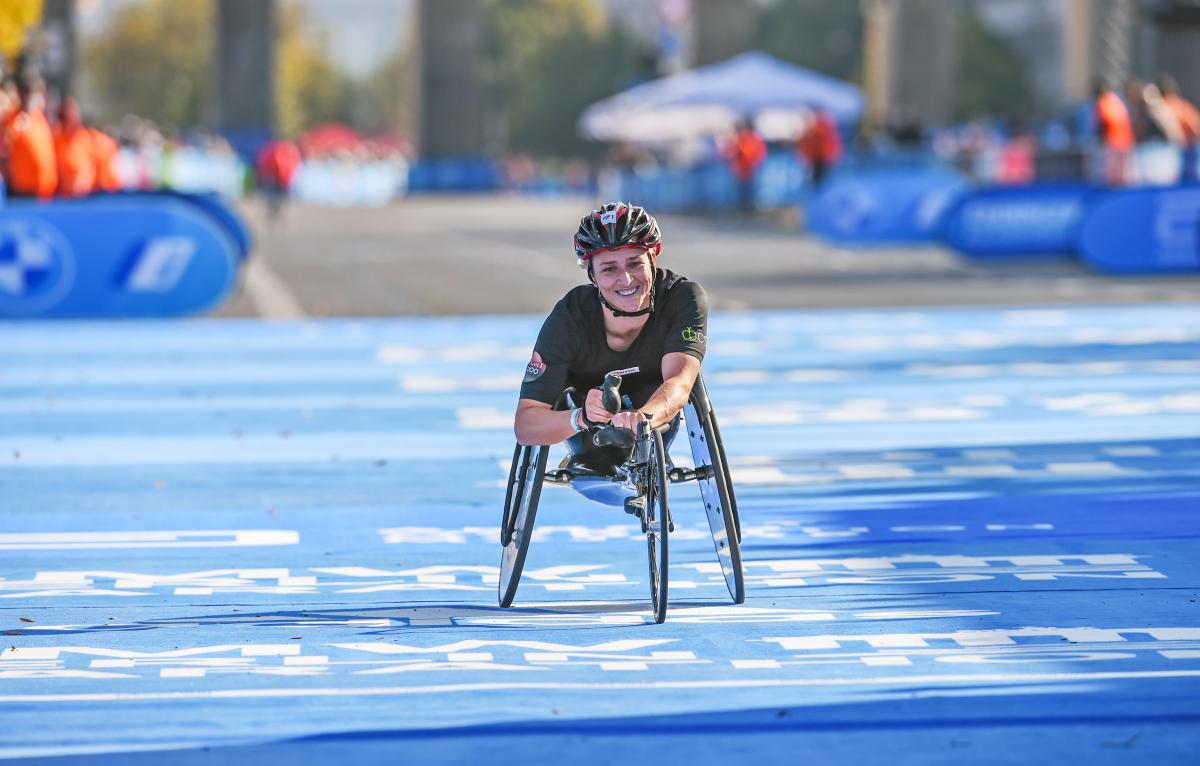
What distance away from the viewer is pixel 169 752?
5.51 metres

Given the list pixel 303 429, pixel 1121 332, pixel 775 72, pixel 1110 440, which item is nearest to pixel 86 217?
pixel 303 429

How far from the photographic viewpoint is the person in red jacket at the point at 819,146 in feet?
127

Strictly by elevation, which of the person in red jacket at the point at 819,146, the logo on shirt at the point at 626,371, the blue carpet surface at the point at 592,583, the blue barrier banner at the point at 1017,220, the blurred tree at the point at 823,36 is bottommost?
the blue carpet surface at the point at 592,583

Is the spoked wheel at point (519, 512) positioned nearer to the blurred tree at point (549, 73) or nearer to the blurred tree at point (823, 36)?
the blurred tree at point (549, 73)

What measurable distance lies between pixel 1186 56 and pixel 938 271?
384 cm

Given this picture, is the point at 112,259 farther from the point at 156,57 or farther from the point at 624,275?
the point at 156,57

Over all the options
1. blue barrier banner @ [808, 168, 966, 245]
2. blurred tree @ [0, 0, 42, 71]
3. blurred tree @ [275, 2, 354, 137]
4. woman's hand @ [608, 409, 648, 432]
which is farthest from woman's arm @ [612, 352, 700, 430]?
blurred tree @ [275, 2, 354, 137]

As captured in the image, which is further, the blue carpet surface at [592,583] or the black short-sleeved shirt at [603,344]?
the black short-sleeved shirt at [603,344]

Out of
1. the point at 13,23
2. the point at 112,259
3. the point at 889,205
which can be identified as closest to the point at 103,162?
the point at 112,259

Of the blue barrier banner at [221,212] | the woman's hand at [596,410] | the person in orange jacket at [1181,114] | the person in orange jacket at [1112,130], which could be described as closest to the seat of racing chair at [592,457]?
the woman's hand at [596,410]

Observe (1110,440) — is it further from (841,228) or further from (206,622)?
(841,228)

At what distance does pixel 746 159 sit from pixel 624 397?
36992 mm

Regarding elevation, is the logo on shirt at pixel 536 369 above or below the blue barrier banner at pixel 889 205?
above

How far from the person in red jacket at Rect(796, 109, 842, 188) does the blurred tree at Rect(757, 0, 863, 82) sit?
7907 centimetres
